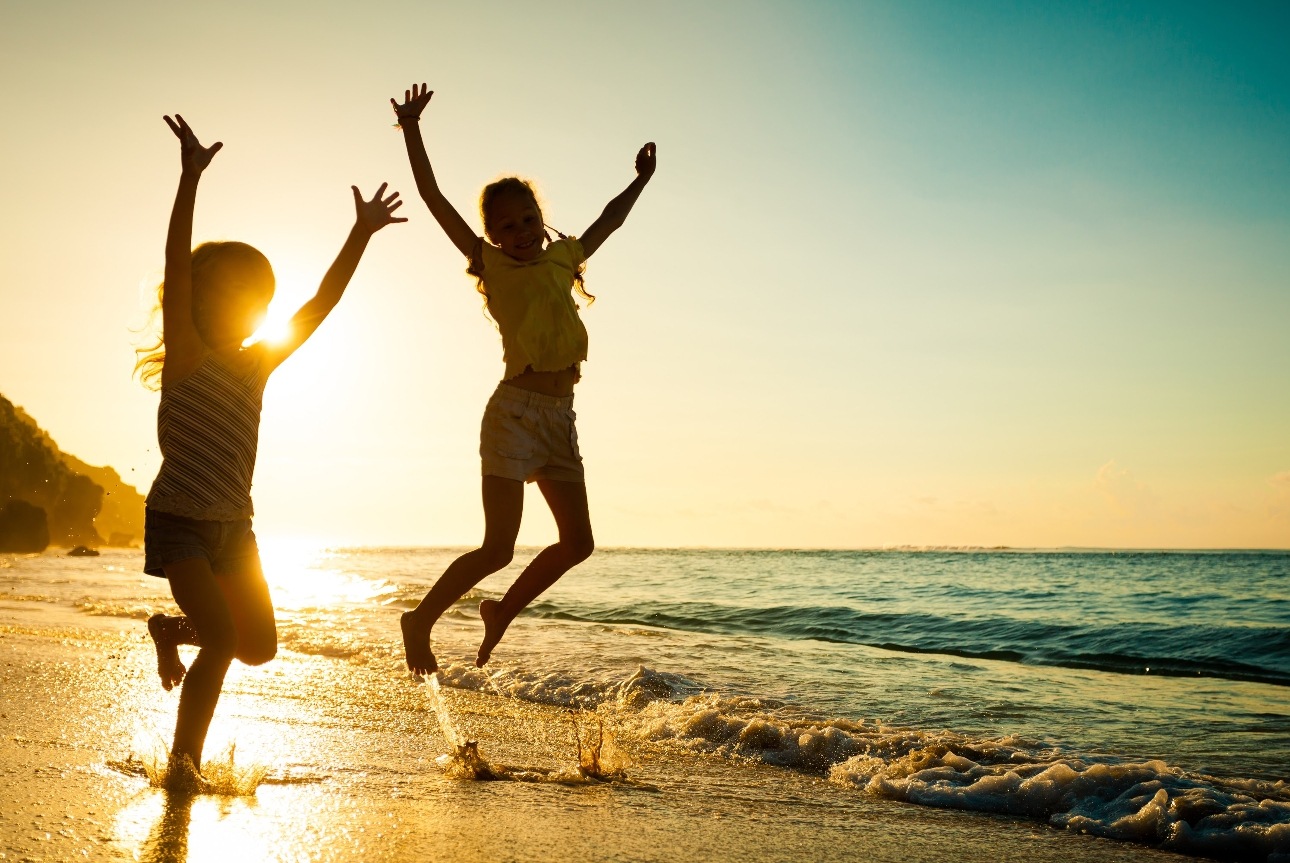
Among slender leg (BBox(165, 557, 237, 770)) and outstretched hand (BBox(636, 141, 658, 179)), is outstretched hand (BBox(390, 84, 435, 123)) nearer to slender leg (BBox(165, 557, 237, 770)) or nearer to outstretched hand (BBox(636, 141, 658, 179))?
outstretched hand (BBox(636, 141, 658, 179))

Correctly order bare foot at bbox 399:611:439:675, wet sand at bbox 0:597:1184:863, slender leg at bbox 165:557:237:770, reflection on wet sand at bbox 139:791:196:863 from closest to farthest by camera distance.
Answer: reflection on wet sand at bbox 139:791:196:863, wet sand at bbox 0:597:1184:863, slender leg at bbox 165:557:237:770, bare foot at bbox 399:611:439:675

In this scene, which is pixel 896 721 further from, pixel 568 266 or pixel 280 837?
pixel 280 837

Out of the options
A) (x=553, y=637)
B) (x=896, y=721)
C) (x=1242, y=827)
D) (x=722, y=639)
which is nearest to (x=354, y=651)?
(x=553, y=637)

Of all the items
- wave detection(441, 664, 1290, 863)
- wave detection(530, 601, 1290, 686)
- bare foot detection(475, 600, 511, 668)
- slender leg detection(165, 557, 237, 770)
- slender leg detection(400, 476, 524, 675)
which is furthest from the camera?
wave detection(530, 601, 1290, 686)

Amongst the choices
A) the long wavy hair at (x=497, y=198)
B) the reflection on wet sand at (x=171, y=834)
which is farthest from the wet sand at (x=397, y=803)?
the long wavy hair at (x=497, y=198)

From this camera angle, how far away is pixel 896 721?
651 cm

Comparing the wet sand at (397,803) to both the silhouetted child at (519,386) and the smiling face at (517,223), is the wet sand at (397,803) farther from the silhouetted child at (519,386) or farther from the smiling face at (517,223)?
the smiling face at (517,223)

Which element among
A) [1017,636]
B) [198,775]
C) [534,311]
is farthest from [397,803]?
[1017,636]

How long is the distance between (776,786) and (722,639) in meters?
7.41

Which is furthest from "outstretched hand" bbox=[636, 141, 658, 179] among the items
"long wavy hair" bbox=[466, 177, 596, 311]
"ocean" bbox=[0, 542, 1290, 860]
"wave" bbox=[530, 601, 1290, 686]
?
"wave" bbox=[530, 601, 1290, 686]

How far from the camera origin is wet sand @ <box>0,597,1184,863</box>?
115 inches

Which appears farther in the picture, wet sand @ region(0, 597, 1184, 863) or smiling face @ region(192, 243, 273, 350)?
smiling face @ region(192, 243, 273, 350)

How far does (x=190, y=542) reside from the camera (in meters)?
3.46

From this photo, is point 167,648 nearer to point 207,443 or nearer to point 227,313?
point 207,443
